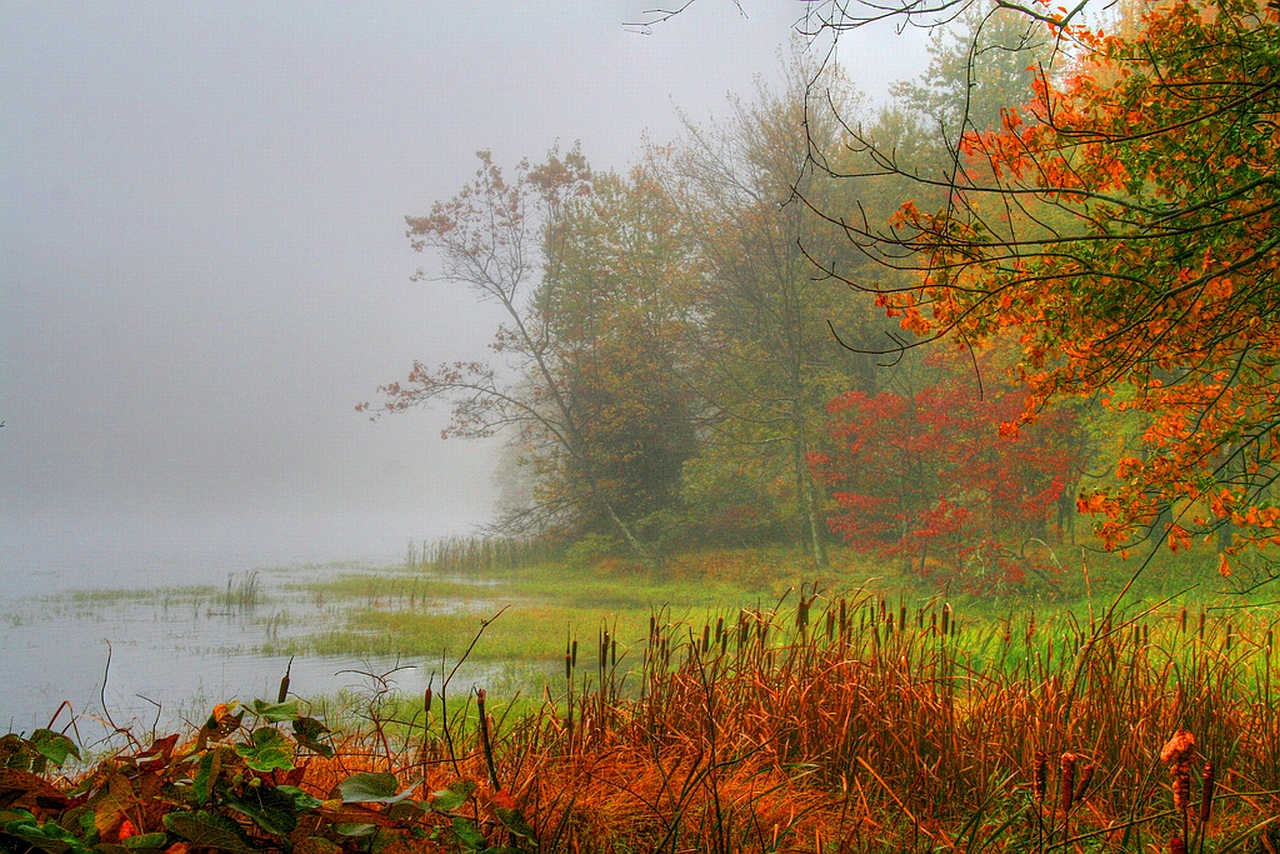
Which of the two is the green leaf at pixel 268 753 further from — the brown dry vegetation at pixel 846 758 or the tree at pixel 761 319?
the tree at pixel 761 319

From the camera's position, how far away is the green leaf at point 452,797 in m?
1.29

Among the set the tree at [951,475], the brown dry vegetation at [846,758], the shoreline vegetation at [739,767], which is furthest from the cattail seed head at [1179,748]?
the tree at [951,475]

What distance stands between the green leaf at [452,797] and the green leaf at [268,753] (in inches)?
9.4

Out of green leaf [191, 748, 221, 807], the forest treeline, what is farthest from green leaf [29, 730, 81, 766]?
the forest treeline

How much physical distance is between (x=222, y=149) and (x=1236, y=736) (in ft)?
42.4

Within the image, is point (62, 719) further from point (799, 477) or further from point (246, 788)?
point (799, 477)

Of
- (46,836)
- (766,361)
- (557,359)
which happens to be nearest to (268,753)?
(46,836)

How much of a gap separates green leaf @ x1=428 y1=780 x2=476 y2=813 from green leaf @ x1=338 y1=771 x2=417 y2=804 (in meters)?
0.06

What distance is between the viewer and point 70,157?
30.6 feet

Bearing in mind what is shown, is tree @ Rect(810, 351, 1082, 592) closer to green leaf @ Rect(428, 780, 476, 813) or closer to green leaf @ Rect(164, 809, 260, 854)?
green leaf @ Rect(428, 780, 476, 813)

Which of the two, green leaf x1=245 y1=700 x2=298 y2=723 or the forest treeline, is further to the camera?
the forest treeline

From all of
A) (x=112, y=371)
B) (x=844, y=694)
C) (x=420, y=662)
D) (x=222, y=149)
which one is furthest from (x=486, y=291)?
(x=844, y=694)

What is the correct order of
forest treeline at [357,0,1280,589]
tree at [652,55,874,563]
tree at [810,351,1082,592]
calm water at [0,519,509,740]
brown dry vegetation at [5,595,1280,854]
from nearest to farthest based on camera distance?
brown dry vegetation at [5,595,1280,854]
calm water at [0,519,509,740]
tree at [810,351,1082,592]
forest treeline at [357,0,1280,589]
tree at [652,55,874,563]

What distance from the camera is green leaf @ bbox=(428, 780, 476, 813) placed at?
4.22 feet
